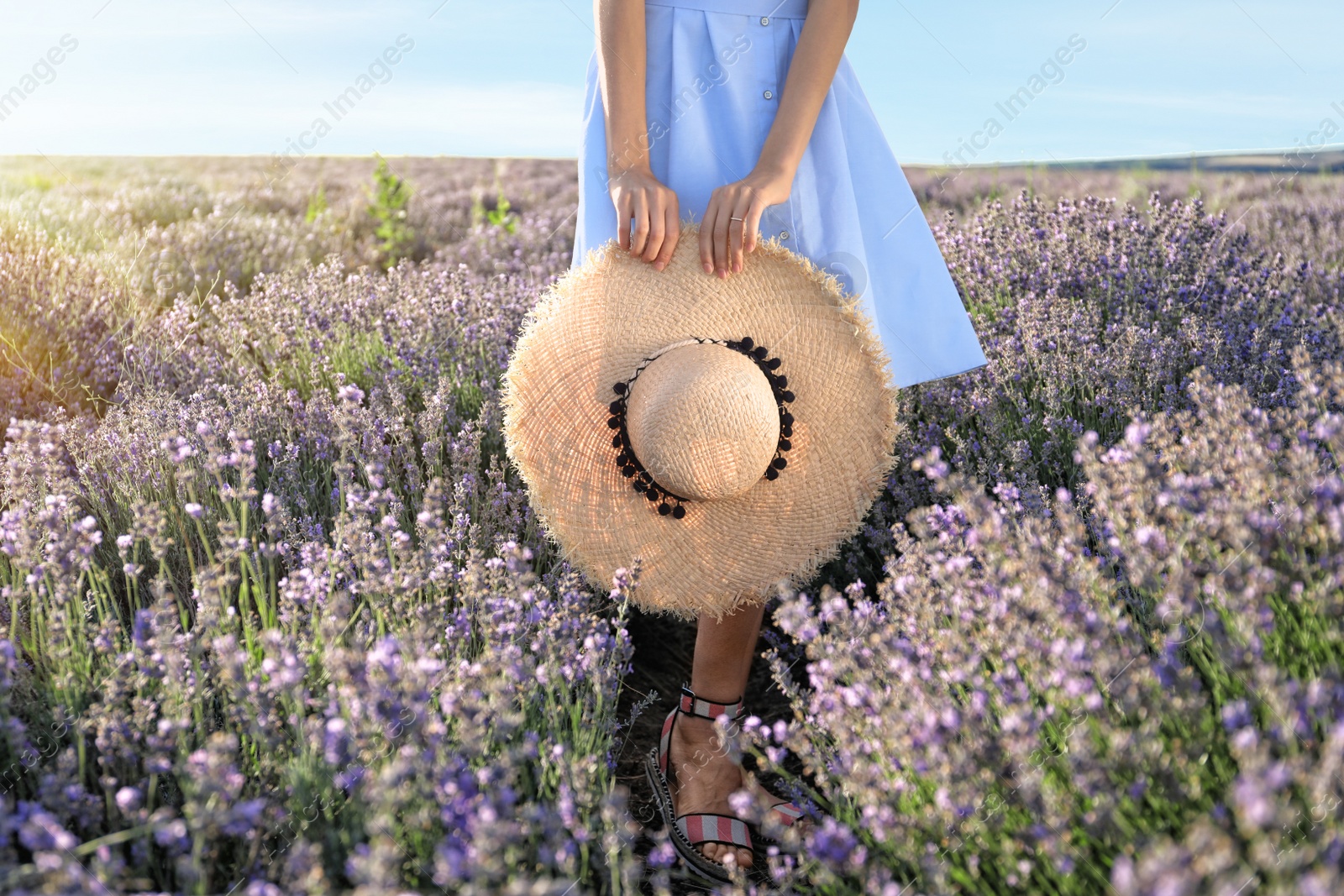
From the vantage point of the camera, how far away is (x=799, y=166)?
2.25m

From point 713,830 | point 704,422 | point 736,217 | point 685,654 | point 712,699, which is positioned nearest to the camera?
point 704,422

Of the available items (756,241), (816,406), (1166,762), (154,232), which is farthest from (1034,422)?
(154,232)

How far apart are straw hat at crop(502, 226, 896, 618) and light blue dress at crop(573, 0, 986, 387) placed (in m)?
0.17

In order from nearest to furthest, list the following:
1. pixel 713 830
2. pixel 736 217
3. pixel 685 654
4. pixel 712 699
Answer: pixel 736 217, pixel 713 830, pixel 712 699, pixel 685 654

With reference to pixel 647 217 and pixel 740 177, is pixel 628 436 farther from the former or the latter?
pixel 740 177

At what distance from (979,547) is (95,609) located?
2.11m

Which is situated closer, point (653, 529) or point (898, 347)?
point (653, 529)

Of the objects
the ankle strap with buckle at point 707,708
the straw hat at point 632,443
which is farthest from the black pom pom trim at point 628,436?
the ankle strap with buckle at point 707,708

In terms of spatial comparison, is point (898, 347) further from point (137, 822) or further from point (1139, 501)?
point (137, 822)

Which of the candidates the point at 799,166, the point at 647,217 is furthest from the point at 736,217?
the point at 799,166

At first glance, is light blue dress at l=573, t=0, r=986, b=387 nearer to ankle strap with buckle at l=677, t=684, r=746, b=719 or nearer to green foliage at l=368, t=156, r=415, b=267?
ankle strap with buckle at l=677, t=684, r=746, b=719

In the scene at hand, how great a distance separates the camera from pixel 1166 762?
118 cm

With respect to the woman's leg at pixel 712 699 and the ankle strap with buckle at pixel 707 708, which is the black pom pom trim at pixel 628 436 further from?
the ankle strap with buckle at pixel 707 708

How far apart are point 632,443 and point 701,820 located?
910 mm
